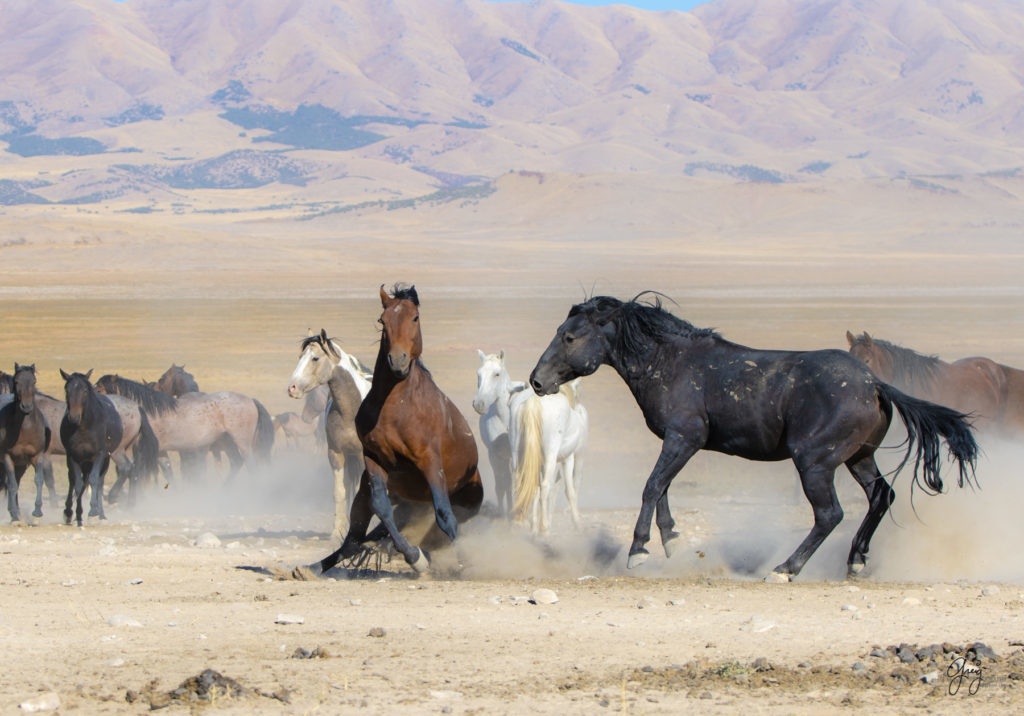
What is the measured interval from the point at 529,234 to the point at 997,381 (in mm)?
82878

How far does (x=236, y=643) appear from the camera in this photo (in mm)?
6215

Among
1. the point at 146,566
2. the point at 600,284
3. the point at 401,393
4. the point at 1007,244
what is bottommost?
the point at 146,566

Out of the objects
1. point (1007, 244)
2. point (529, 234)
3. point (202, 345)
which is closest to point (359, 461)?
point (202, 345)

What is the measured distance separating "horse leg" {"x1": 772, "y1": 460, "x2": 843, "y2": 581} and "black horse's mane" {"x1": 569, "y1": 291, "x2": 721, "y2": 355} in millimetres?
1207

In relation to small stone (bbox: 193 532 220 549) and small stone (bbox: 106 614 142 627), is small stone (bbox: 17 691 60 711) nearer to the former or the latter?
small stone (bbox: 106 614 142 627)

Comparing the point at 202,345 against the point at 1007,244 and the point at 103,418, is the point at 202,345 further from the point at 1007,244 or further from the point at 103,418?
the point at 1007,244

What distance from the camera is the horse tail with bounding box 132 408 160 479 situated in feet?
50.4

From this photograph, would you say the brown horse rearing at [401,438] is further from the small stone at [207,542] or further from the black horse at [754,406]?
the small stone at [207,542]

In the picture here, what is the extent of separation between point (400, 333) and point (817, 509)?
285 cm

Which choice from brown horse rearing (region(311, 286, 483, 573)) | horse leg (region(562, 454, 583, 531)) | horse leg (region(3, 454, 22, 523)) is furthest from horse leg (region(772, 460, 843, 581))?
horse leg (region(3, 454, 22, 523))

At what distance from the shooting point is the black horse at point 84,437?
42.4 ft

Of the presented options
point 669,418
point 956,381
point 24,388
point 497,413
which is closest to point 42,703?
point 669,418

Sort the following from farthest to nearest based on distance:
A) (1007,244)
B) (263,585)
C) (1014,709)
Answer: (1007,244) → (263,585) → (1014,709)

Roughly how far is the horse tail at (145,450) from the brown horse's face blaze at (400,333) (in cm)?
775
